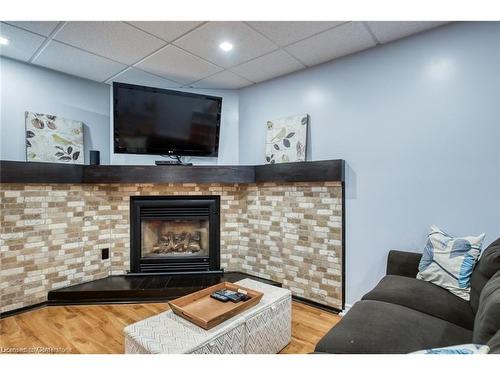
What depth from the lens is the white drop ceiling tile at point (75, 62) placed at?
2.39 meters

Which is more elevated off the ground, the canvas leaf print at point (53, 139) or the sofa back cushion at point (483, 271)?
the canvas leaf print at point (53, 139)

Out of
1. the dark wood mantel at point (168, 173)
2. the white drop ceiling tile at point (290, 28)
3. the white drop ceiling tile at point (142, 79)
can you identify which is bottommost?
the dark wood mantel at point (168, 173)

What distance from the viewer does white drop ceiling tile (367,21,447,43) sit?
78.9 inches

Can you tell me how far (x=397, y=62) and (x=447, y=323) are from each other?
1978 mm

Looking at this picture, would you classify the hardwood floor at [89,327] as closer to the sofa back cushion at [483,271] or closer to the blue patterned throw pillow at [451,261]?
the blue patterned throw pillow at [451,261]

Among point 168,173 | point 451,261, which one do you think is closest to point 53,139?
point 168,173

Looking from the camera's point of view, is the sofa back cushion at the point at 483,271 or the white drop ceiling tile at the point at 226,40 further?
the white drop ceiling tile at the point at 226,40

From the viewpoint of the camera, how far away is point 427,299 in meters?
1.58

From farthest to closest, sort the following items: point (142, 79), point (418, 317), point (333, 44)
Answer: point (142, 79) < point (333, 44) < point (418, 317)

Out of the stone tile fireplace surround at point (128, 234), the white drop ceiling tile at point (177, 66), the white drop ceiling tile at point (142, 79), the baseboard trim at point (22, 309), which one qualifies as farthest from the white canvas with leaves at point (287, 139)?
the baseboard trim at point (22, 309)

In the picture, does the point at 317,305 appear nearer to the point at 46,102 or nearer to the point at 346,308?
the point at 346,308

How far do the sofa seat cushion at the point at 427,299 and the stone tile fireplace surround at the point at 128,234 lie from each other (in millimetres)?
774

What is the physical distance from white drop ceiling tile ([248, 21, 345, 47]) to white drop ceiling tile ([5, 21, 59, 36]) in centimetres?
151

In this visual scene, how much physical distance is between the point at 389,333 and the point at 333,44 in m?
2.20
